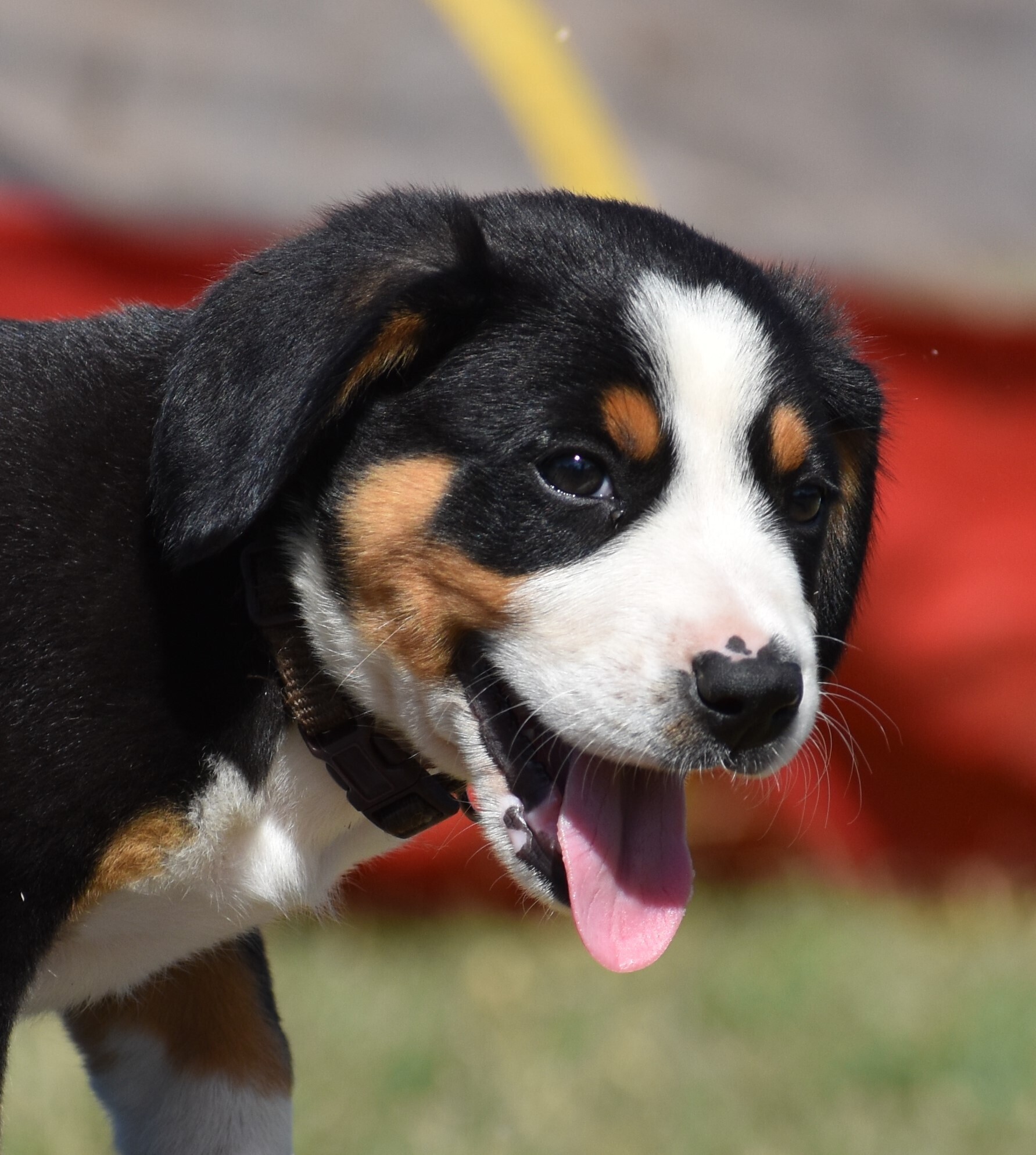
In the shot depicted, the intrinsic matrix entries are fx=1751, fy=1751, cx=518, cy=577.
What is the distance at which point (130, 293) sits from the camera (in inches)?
231

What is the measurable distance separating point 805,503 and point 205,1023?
1.55 meters

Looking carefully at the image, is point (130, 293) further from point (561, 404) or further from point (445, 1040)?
point (561, 404)

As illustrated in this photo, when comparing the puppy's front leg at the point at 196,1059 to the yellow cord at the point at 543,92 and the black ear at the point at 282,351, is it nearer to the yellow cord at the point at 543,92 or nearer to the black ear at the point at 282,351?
the black ear at the point at 282,351

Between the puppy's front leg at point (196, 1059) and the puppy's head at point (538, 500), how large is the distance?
75cm

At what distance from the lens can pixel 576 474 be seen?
2.87 metres

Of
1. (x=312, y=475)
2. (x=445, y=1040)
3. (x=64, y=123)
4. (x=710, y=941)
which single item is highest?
(x=312, y=475)

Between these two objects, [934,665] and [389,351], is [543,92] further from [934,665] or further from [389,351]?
[389,351]

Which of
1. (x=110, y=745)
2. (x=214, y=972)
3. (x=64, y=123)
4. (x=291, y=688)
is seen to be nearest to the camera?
(x=110, y=745)

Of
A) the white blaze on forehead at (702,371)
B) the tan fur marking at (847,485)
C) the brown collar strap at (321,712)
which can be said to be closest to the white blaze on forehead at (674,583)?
the white blaze on forehead at (702,371)

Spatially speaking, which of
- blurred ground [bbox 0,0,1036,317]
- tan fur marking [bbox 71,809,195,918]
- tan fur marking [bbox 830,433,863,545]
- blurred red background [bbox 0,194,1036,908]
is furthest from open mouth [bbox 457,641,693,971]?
blurred ground [bbox 0,0,1036,317]

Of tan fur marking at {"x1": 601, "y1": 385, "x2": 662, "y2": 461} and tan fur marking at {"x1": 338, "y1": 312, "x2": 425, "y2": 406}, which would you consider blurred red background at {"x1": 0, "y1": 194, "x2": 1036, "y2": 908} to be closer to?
tan fur marking at {"x1": 338, "y1": 312, "x2": 425, "y2": 406}

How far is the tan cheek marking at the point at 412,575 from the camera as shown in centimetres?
288

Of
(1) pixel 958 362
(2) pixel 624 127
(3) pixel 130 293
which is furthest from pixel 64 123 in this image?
(1) pixel 958 362

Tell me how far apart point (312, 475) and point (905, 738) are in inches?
146
